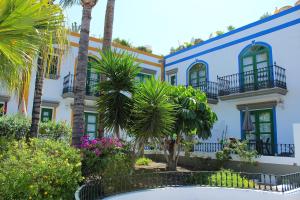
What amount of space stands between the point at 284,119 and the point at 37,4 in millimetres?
13027

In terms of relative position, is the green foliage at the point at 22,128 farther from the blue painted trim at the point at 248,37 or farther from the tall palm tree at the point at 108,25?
the blue painted trim at the point at 248,37

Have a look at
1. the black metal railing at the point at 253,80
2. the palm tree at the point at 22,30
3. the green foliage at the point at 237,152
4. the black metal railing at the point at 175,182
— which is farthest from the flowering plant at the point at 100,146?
the black metal railing at the point at 253,80

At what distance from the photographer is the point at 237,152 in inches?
486

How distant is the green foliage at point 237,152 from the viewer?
39.3 ft

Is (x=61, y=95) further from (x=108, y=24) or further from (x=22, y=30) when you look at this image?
(x=22, y=30)

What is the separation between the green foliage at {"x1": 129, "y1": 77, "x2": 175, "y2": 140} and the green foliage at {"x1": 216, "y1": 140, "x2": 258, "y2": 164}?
4.48 meters

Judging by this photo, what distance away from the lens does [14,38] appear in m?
3.75

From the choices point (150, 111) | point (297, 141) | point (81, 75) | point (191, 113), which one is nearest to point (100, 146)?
point (150, 111)

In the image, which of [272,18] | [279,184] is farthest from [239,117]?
[279,184]

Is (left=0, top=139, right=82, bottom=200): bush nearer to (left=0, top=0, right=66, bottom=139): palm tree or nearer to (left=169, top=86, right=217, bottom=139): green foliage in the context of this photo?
(left=0, top=0, right=66, bottom=139): palm tree

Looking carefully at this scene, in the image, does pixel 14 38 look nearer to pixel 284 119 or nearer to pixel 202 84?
pixel 284 119

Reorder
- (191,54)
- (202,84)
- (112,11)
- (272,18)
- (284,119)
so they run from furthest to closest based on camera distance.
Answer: (191,54), (202,84), (272,18), (284,119), (112,11)

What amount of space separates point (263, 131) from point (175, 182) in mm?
7694

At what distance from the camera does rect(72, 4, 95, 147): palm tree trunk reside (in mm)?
8391
